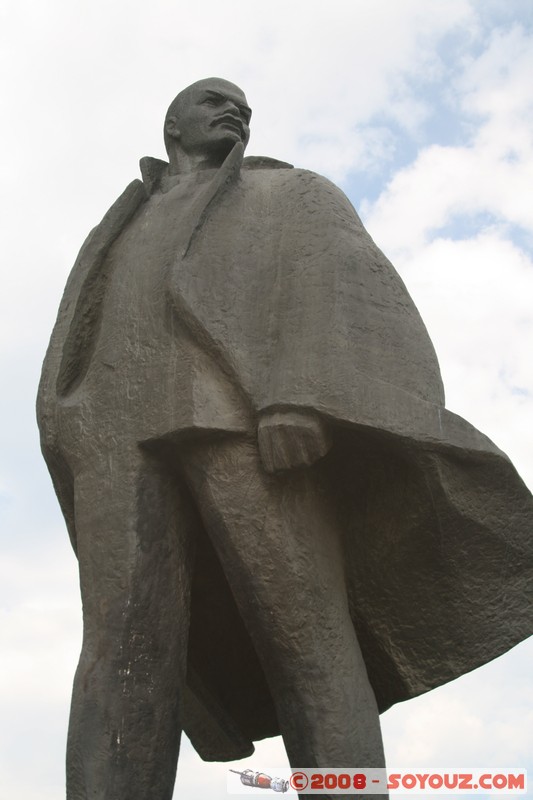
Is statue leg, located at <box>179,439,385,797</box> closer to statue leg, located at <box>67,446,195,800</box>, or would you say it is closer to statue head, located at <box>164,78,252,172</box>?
statue leg, located at <box>67,446,195,800</box>

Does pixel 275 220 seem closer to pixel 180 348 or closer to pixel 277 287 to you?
pixel 277 287

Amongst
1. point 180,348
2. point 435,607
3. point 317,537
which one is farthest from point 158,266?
point 435,607

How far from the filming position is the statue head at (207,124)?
522 centimetres

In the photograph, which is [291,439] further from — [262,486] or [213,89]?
[213,89]

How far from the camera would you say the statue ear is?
17.5 ft

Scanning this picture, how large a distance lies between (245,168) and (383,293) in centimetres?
101

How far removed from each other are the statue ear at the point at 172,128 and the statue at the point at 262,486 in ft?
1.20

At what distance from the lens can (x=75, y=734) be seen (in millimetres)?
4234

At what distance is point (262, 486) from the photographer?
4363mm

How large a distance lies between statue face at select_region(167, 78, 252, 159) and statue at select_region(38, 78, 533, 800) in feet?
0.75

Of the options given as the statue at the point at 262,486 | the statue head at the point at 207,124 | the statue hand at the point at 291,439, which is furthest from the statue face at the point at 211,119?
the statue hand at the point at 291,439

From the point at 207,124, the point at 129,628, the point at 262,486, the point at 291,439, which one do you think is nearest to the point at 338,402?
the point at 291,439

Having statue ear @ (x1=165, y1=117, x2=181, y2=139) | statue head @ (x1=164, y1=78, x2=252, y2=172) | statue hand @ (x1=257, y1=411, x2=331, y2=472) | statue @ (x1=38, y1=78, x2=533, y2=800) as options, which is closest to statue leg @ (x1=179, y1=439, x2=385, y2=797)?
statue @ (x1=38, y1=78, x2=533, y2=800)

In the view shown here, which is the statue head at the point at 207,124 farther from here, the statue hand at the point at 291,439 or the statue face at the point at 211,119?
the statue hand at the point at 291,439
